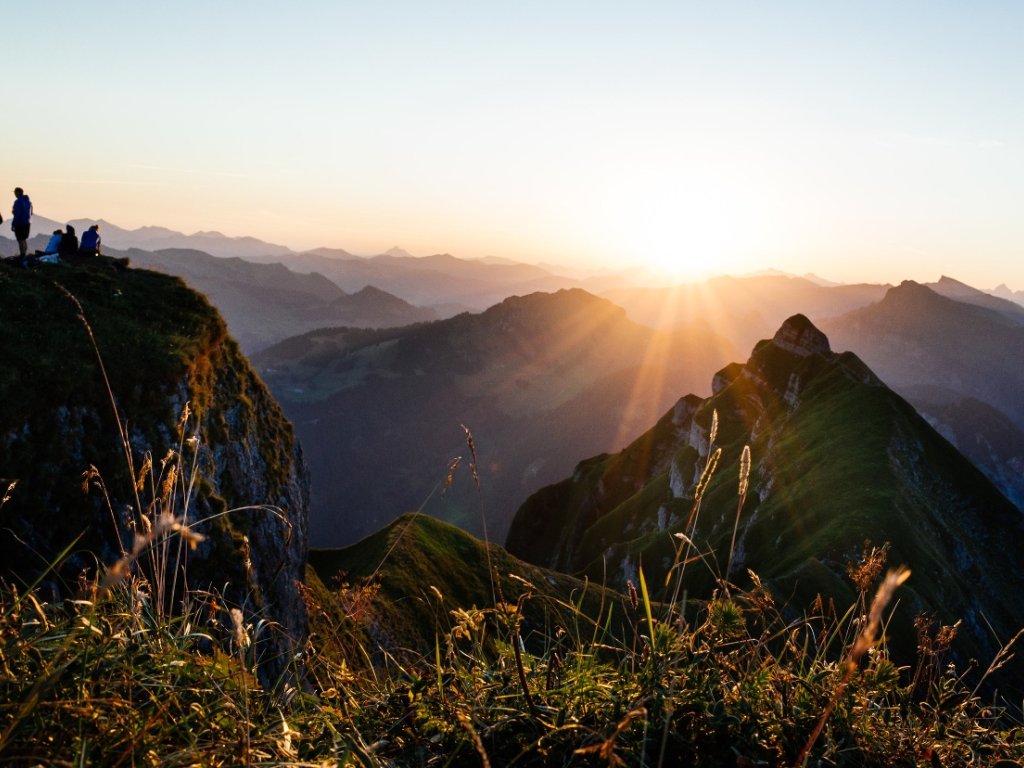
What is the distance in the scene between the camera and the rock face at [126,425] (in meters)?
24.0

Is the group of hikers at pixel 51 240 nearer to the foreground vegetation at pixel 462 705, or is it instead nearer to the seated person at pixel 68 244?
the seated person at pixel 68 244

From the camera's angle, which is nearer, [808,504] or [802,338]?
[808,504]

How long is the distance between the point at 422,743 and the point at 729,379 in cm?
12168

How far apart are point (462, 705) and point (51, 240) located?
42659 mm

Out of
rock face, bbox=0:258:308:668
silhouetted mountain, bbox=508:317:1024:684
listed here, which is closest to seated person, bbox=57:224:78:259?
rock face, bbox=0:258:308:668

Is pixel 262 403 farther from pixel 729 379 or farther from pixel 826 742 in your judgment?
pixel 729 379

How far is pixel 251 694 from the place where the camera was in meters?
3.57

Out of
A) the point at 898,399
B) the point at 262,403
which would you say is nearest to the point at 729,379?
the point at 898,399

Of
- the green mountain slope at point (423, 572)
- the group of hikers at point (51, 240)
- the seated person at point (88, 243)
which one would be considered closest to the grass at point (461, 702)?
the group of hikers at point (51, 240)

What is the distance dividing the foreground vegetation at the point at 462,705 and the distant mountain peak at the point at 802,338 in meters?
108

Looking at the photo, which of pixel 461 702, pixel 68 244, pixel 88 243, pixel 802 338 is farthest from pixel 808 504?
pixel 461 702

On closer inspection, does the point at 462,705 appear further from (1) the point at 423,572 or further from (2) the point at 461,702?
(1) the point at 423,572

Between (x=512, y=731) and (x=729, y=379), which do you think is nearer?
(x=512, y=731)

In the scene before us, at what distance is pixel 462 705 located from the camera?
12.2ft
